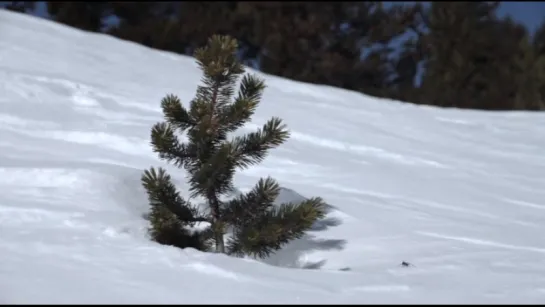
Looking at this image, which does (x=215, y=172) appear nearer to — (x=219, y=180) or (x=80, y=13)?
(x=219, y=180)

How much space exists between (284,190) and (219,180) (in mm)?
910

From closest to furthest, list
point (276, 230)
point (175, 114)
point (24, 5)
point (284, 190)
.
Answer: point (276, 230) → point (175, 114) → point (284, 190) → point (24, 5)

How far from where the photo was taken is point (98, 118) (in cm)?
582

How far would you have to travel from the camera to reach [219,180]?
3457mm

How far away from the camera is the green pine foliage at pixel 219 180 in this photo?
3373 millimetres

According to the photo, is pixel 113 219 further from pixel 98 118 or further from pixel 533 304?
pixel 98 118

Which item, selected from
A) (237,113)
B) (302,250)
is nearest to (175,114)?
(237,113)

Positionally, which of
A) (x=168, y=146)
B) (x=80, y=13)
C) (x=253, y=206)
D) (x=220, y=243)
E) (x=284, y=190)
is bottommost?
(x=220, y=243)

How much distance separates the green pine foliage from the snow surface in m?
0.15

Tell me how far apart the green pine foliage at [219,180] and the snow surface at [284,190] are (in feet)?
0.49

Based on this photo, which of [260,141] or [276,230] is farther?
[260,141]

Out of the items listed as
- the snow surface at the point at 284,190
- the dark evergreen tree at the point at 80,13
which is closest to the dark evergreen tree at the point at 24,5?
the dark evergreen tree at the point at 80,13

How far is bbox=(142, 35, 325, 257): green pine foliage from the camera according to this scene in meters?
3.37

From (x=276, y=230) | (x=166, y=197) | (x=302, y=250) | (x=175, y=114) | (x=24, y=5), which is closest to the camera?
(x=276, y=230)
